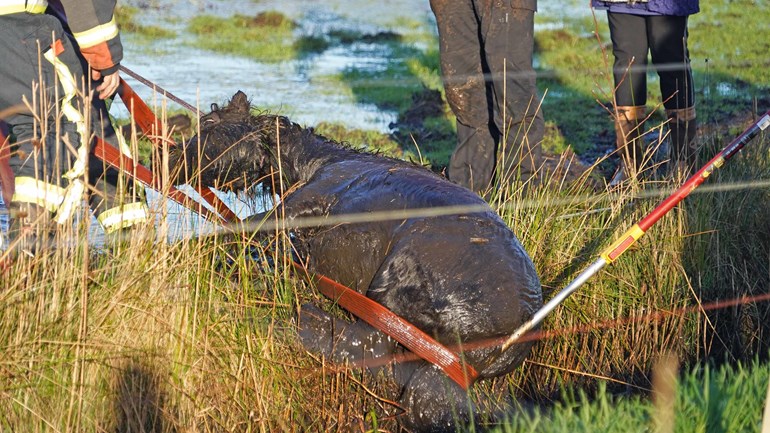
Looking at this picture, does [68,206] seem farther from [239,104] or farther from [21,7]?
[239,104]

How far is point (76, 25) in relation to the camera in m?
5.27

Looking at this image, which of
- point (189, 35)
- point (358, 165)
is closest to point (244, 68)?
point (189, 35)

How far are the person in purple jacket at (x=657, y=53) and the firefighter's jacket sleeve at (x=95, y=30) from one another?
10.8ft

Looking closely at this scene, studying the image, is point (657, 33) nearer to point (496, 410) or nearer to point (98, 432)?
point (496, 410)

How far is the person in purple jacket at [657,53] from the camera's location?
7125 mm

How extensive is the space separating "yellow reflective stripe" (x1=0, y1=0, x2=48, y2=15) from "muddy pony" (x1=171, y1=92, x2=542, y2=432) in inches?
42.1

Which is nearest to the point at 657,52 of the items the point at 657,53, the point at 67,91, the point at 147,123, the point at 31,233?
the point at 657,53

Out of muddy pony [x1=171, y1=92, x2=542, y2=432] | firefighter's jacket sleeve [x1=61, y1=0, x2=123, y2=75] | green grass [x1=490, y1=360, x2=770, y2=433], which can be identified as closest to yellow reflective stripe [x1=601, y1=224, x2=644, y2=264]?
muddy pony [x1=171, y1=92, x2=542, y2=432]

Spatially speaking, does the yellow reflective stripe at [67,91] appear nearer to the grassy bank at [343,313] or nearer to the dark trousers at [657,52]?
the grassy bank at [343,313]

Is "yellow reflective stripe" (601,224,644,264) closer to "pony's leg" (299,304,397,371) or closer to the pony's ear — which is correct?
"pony's leg" (299,304,397,371)

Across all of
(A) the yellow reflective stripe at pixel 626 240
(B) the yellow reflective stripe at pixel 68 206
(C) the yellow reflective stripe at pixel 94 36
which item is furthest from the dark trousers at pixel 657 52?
(B) the yellow reflective stripe at pixel 68 206

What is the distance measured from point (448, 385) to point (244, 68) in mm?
8922

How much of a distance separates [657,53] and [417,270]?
3.30 m

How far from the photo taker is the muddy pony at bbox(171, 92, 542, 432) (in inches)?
180
